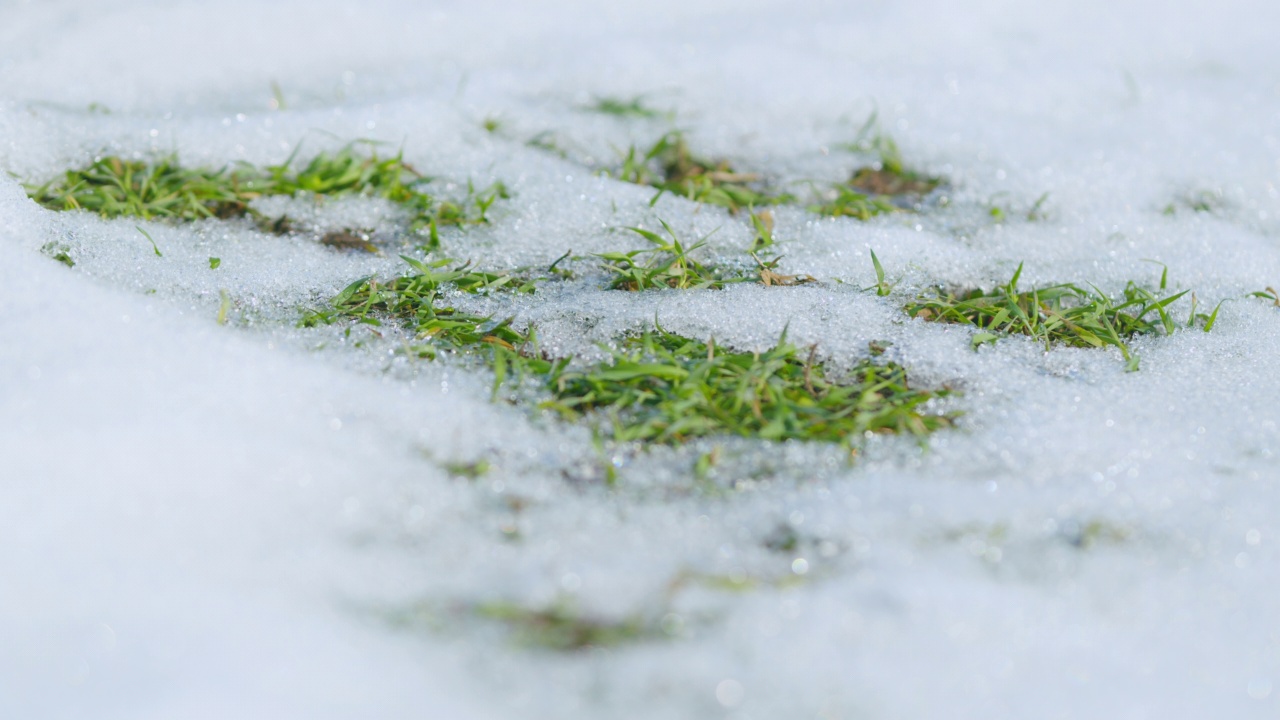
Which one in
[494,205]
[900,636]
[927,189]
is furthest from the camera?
[927,189]

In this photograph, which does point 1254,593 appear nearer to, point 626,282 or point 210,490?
point 626,282

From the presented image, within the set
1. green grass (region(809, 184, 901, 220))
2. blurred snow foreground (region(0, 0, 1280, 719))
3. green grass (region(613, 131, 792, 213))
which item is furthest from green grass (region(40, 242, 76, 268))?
green grass (region(809, 184, 901, 220))

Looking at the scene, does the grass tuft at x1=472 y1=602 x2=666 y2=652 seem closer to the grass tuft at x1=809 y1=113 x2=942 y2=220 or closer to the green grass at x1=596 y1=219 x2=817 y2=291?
the green grass at x1=596 y1=219 x2=817 y2=291

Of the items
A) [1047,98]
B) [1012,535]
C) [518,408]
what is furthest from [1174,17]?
[518,408]

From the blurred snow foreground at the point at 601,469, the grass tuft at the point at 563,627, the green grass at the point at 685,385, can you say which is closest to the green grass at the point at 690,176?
the blurred snow foreground at the point at 601,469

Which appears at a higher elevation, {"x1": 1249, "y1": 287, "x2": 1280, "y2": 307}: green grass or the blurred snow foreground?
{"x1": 1249, "y1": 287, "x2": 1280, "y2": 307}: green grass

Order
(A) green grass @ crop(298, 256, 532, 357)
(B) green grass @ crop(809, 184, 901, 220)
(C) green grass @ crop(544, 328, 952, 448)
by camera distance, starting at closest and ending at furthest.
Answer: (C) green grass @ crop(544, 328, 952, 448) < (A) green grass @ crop(298, 256, 532, 357) < (B) green grass @ crop(809, 184, 901, 220)

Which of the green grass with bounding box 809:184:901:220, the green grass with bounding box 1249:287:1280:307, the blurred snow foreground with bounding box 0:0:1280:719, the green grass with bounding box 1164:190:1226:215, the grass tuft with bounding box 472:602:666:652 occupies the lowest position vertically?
the grass tuft with bounding box 472:602:666:652

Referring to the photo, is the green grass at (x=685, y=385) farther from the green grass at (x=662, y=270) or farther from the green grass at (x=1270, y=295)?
the green grass at (x=1270, y=295)
